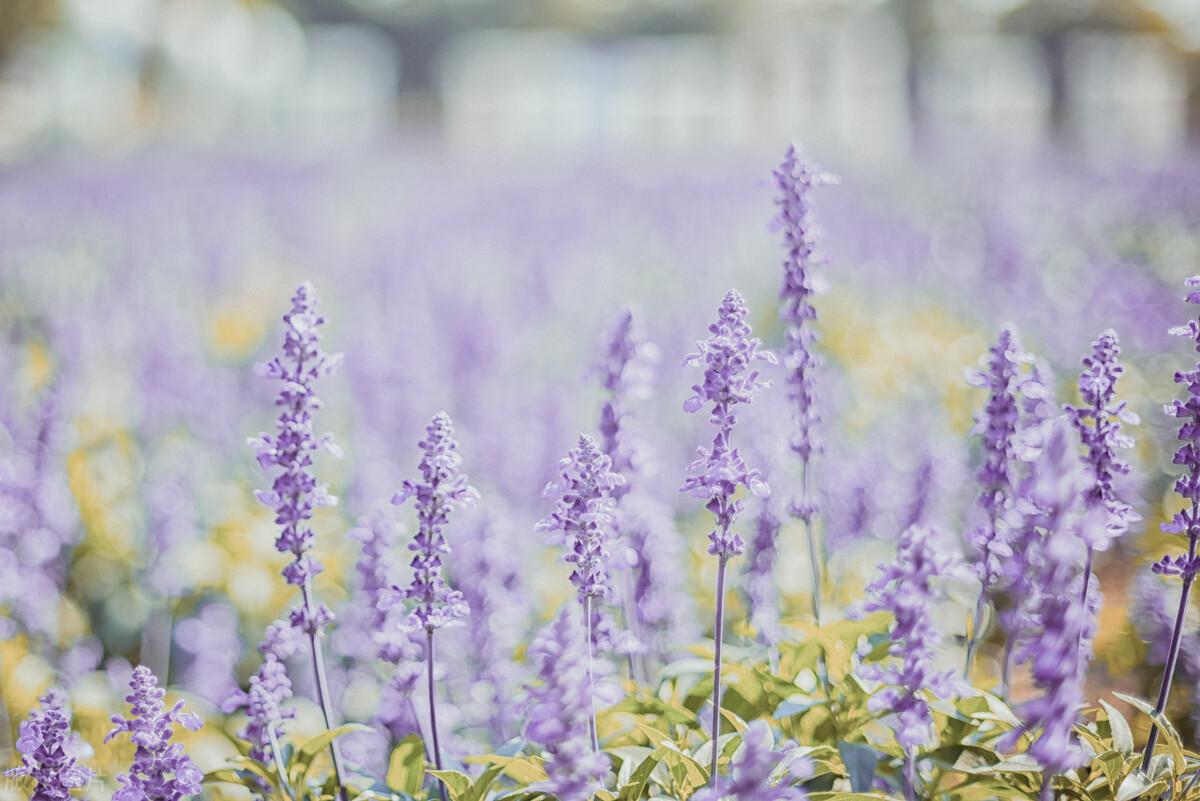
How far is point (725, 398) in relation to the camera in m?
2.44

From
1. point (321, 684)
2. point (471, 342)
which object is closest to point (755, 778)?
point (321, 684)

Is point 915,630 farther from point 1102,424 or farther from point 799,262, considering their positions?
point 799,262

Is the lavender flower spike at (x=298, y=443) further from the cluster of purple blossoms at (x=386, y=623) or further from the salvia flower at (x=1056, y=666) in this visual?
the salvia flower at (x=1056, y=666)

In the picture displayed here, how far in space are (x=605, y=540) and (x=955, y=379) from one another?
18.0 ft

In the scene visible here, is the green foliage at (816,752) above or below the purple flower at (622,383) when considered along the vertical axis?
below

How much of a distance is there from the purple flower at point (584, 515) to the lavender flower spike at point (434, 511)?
23cm

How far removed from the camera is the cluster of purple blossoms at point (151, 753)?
7.44ft

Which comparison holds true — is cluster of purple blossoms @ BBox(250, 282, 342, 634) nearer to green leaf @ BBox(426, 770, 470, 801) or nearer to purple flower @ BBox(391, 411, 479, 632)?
purple flower @ BBox(391, 411, 479, 632)

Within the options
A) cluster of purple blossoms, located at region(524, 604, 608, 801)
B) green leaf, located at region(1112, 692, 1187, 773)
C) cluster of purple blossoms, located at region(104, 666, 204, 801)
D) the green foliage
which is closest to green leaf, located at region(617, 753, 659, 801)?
the green foliage

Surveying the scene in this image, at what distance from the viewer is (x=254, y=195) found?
17.5m

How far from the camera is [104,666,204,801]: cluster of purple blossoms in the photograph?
227 cm

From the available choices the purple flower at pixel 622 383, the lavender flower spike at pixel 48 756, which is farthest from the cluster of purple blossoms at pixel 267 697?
the purple flower at pixel 622 383

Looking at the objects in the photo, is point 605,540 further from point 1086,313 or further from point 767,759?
point 1086,313

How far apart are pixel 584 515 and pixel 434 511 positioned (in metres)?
0.37
